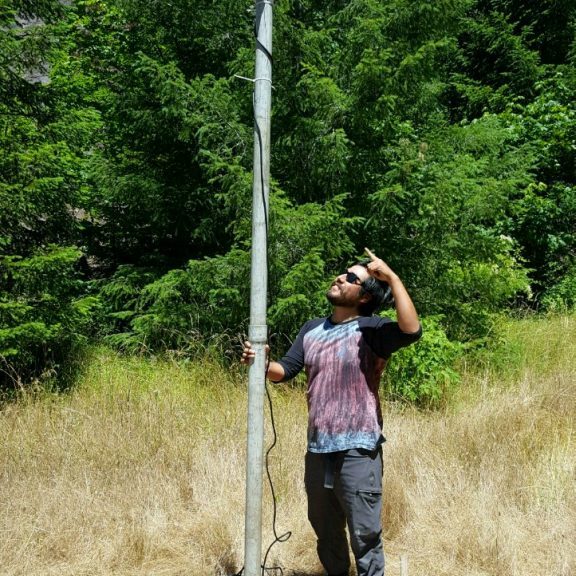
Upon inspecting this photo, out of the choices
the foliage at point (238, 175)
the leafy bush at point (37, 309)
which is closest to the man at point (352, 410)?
the foliage at point (238, 175)

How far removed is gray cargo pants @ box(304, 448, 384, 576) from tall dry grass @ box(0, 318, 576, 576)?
34.3 inches

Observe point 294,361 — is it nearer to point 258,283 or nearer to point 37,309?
point 258,283

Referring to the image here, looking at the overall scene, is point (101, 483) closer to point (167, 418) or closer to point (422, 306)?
point (167, 418)

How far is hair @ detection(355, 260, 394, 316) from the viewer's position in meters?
3.04

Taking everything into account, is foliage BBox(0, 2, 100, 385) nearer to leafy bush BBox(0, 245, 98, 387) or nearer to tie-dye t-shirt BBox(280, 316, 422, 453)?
leafy bush BBox(0, 245, 98, 387)

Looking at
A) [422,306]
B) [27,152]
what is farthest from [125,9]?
[422,306]

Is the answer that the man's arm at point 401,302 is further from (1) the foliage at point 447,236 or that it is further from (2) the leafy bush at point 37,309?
(2) the leafy bush at point 37,309

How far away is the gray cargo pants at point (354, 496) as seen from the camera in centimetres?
288

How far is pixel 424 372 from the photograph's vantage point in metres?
6.28

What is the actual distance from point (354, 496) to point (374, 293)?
973mm

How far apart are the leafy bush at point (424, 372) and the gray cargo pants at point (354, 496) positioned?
333cm

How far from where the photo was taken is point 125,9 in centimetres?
888

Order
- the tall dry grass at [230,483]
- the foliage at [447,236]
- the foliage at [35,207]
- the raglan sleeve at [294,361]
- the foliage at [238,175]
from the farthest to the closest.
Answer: the foliage at [447,236] < the foliage at [238,175] < the foliage at [35,207] < the tall dry grass at [230,483] < the raglan sleeve at [294,361]

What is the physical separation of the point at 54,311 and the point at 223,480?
131 inches
